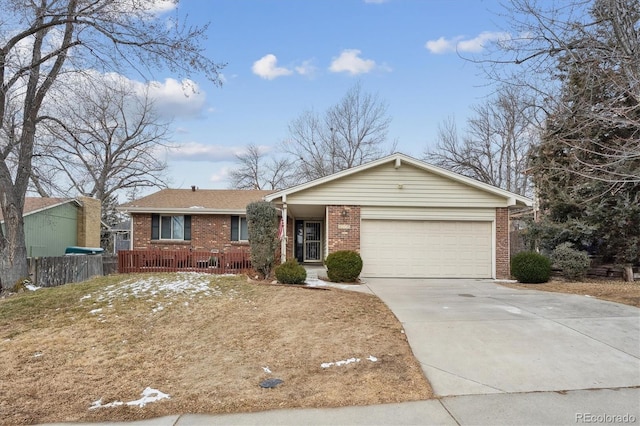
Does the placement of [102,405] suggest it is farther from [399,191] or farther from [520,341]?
[399,191]

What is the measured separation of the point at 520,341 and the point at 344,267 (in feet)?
21.6

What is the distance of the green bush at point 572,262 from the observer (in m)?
13.1

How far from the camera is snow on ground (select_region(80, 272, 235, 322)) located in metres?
9.32

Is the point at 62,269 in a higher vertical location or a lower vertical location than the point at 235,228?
lower

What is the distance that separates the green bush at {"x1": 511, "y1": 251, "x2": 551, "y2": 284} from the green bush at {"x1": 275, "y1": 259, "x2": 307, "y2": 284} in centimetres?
651

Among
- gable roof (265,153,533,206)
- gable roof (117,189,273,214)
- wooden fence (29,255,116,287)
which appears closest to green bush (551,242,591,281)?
gable roof (265,153,533,206)

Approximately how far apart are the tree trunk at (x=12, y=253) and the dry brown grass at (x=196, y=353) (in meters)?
3.05

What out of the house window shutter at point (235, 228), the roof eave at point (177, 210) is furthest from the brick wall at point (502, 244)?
the house window shutter at point (235, 228)

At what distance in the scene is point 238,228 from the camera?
65.9 ft

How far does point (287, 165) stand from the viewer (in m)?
40.8

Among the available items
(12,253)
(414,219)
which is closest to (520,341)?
(414,219)

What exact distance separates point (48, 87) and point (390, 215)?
10.9m

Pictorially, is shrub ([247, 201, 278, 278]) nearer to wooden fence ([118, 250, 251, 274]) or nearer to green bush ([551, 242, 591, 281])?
wooden fence ([118, 250, 251, 274])

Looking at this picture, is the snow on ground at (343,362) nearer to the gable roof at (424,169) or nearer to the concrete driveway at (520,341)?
the concrete driveway at (520,341)
